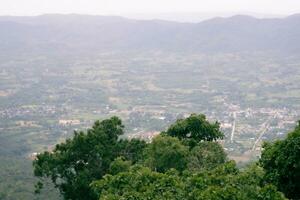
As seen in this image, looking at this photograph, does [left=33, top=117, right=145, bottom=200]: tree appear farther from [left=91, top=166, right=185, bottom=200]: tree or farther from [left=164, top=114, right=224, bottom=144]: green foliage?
[left=91, top=166, right=185, bottom=200]: tree

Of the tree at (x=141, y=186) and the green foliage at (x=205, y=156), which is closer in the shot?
the tree at (x=141, y=186)

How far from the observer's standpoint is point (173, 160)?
21.2m

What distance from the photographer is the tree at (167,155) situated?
21094 mm

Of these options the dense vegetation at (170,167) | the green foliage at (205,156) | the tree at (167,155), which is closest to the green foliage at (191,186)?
the dense vegetation at (170,167)

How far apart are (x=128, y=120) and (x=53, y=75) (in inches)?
2726

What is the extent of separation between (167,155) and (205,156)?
144 cm

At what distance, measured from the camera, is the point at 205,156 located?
68.9ft

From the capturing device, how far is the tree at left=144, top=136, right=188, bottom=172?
2109cm

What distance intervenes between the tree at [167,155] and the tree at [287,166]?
223 inches

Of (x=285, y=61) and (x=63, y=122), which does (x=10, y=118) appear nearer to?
(x=63, y=122)

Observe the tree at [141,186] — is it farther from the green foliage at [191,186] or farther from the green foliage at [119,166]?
the green foliage at [119,166]

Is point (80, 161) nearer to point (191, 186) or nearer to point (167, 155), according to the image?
point (167, 155)

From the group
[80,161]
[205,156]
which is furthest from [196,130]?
[80,161]

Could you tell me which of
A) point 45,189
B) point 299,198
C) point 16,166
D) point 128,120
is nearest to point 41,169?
point 299,198
